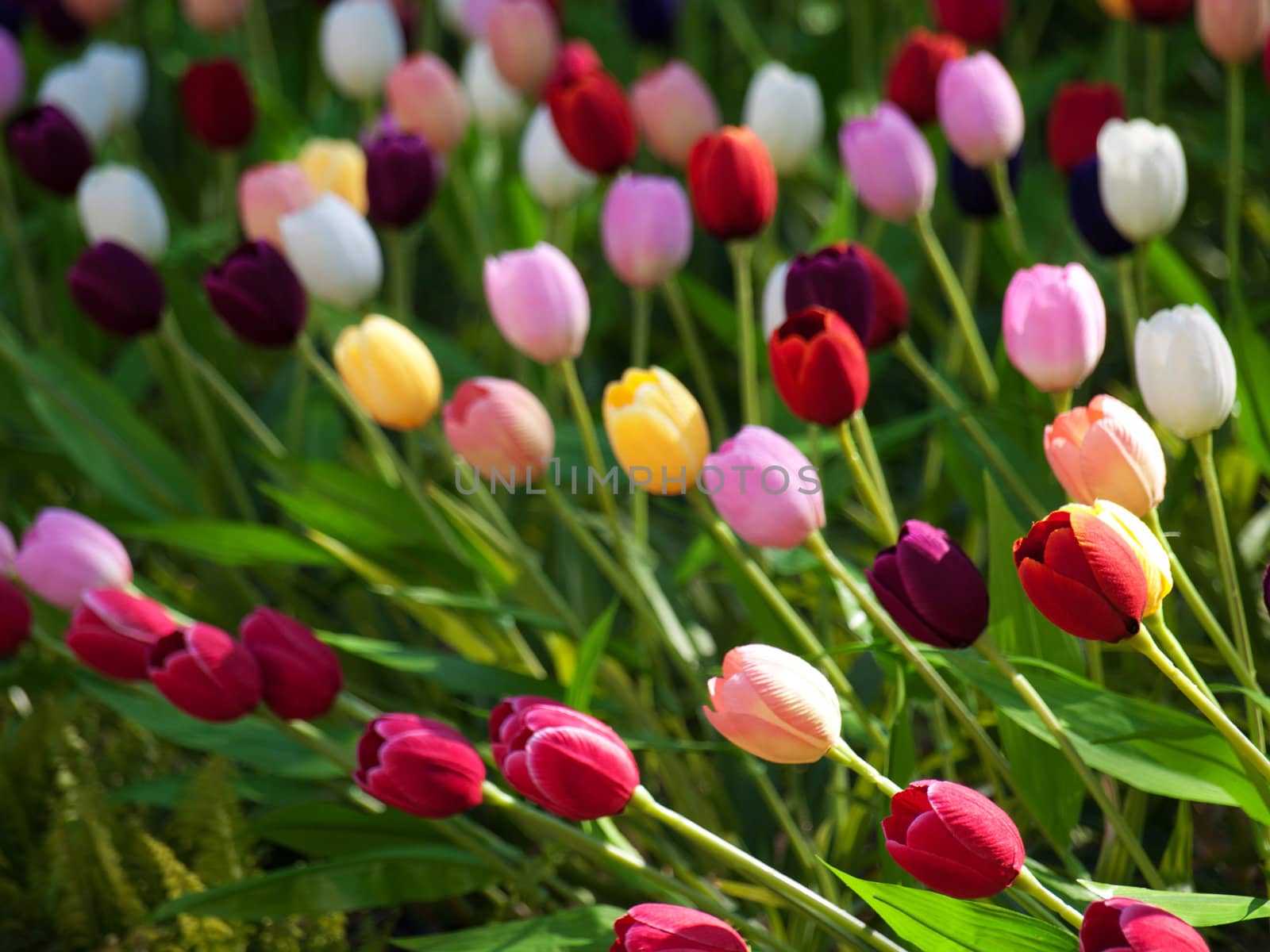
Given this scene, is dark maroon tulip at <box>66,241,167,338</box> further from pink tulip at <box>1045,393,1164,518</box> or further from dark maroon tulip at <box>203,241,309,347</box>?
pink tulip at <box>1045,393,1164,518</box>

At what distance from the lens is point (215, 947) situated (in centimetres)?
76

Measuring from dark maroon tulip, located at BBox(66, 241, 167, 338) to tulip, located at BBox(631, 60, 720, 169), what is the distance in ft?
1.35

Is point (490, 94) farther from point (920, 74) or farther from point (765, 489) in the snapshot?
point (765, 489)

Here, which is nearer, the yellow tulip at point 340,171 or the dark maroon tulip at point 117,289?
the dark maroon tulip at point 117,289

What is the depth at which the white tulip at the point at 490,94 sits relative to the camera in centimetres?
133

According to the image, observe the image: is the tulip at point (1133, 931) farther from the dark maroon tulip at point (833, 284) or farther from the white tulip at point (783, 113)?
the white tulip at point (783, 113)

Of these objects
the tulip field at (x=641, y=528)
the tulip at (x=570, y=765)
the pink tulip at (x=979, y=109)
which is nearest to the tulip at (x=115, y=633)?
the tulip field at (x=641, y=528)

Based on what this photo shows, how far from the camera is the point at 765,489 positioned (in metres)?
0.63

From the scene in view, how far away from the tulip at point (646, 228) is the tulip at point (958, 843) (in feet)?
1.59

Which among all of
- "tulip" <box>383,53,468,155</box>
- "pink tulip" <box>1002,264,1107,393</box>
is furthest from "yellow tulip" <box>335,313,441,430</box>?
"tulip" <box>383,53,468,155</box>

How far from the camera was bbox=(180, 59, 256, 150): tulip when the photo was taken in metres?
1.24

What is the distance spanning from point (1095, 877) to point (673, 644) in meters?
0.26

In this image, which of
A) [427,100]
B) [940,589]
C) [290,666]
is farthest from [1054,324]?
[427,100]

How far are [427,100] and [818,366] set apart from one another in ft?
2.10
